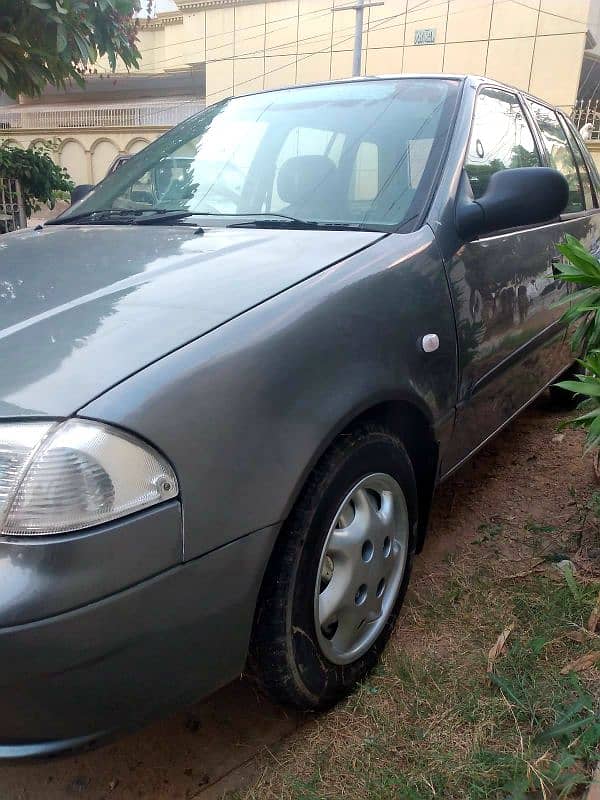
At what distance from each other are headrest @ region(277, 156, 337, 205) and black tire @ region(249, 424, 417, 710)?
3.05ft

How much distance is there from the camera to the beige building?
20.4m

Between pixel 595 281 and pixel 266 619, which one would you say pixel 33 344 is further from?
pixel 595 281

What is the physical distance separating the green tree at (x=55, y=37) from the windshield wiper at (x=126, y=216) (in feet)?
9.17

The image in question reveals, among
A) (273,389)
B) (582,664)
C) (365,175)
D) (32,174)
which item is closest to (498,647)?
(582,664)

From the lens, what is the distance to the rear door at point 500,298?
2209 mm

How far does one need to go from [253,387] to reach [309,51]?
26.0m

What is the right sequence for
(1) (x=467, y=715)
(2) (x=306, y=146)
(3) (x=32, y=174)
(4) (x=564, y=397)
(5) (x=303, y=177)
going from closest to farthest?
(1) (x=467, y=715), (5) (x=303, y=177), (2) (x=306, y=146), (4) (x=564, y=397), (3) (x=32, y=174)

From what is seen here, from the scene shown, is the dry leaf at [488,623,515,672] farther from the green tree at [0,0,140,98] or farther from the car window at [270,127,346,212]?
the green tree at [0,0,140,98]

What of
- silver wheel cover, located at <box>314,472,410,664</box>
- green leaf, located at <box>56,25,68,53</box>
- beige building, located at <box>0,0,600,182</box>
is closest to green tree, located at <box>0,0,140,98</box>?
green leaf, located at <box>56,25,68,53</box>

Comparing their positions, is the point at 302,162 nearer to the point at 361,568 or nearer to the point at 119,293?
the point at 119,293

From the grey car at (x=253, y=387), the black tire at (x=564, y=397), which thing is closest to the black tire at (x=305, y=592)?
the grey car at (x=253, y=387)

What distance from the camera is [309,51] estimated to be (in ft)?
79.8

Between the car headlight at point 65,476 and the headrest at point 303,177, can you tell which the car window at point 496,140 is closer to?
the headrest at point 303,177

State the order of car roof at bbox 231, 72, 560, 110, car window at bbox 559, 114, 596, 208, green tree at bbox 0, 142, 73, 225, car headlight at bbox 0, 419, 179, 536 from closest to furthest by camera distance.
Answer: car headlight at bbox 0, 419, 179, 536 < car roof at bbox 231, 72, 560, 110 < car window at bbox 559, 114, 596, 208 < green tree at bbox 0, 142, 73, 225
